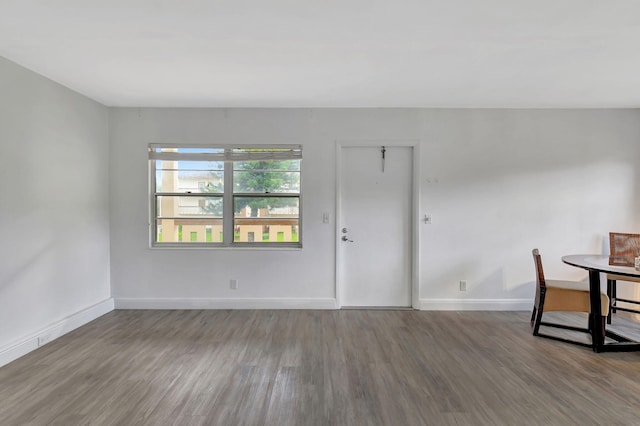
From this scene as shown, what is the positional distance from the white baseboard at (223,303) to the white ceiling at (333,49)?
8.16 ft

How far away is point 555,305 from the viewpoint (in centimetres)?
329

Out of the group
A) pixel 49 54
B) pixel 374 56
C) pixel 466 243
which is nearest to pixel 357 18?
pixel 374 56

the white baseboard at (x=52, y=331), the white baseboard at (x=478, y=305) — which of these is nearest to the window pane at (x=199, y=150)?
the white baseboard at (x=52, y=331)

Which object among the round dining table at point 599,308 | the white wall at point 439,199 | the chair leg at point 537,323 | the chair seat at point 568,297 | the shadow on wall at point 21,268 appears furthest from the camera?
the white wall at point 439,199

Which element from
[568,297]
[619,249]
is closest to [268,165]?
[568,297]

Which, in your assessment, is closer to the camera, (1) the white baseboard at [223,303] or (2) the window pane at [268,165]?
(1) the white baseboard at [223,303]

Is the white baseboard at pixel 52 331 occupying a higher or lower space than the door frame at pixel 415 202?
lower

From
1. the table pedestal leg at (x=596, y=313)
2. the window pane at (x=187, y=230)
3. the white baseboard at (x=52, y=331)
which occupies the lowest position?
the white baseboard at (x=52, y=331)

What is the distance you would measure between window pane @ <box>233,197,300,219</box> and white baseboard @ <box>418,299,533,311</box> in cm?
206

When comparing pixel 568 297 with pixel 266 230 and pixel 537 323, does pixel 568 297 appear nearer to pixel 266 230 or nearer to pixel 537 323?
pixel 537 323

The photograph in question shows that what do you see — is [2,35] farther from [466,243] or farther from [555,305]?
[555,305]

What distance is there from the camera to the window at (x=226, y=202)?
4.21 m

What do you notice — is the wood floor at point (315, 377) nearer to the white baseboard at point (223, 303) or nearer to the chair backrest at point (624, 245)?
the white baseboard at point (223, 303)

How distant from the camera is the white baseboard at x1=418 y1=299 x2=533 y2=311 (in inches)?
161
